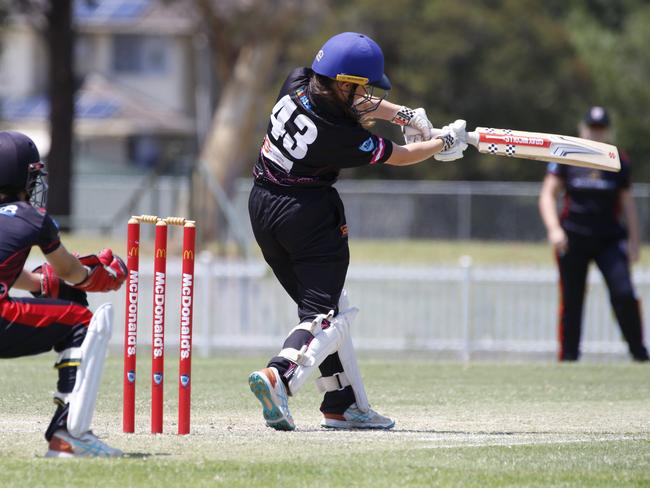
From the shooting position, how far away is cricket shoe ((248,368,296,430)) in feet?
21.0

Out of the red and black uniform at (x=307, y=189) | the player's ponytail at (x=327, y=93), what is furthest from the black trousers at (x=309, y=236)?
the player's ponytail at (x=327, y=93)

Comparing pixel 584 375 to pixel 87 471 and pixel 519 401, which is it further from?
pixel 87 471

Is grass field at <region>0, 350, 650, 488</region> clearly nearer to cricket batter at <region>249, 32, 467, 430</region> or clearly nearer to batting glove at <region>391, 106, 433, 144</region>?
cricket batter at <region>249, 32, 467, 430</region>

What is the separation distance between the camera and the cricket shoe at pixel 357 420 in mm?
7023

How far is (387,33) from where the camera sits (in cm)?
4034

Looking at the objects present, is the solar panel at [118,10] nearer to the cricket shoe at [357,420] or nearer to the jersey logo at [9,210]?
the cricket shoe at [357,420]

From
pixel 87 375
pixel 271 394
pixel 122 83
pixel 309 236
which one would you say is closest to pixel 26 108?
pixel 122 83

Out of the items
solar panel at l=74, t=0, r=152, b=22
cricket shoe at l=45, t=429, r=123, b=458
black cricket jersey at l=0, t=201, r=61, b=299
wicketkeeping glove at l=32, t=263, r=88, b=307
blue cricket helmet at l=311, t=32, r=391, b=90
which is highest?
solar panel at l=74, t=0, r=152, b=22

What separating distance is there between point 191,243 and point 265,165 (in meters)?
0.72

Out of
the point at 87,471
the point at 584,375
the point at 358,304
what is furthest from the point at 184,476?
the point at 358,304

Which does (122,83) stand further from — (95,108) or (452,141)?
(452,141)

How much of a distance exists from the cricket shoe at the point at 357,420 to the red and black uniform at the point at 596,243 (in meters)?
4.91

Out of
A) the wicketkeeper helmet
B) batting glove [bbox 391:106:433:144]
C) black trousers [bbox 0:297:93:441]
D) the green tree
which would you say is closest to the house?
the green tree

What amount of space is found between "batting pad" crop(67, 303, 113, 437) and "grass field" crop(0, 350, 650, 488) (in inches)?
7.1
